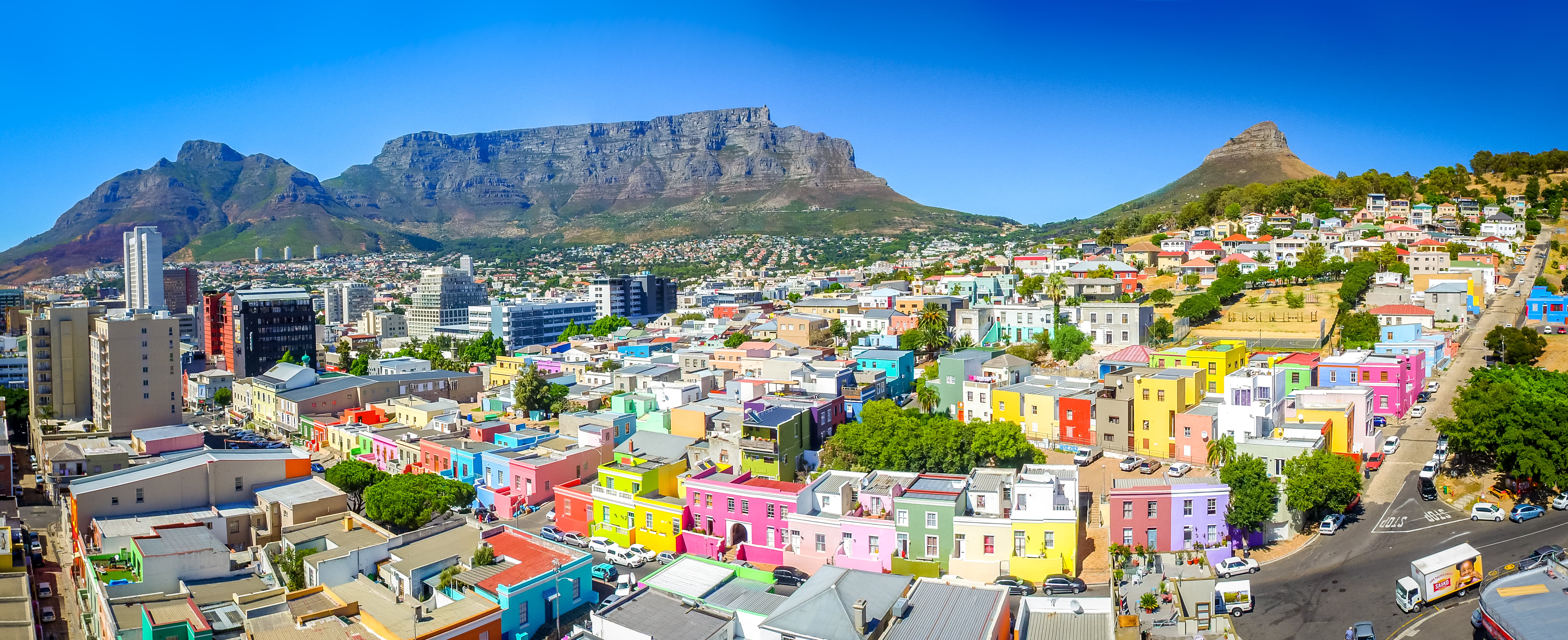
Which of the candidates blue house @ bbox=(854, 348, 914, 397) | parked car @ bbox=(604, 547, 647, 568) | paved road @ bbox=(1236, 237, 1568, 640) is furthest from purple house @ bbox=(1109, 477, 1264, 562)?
blue house @ bbox=(854, 348, 914, 397)

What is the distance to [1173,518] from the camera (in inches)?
1076

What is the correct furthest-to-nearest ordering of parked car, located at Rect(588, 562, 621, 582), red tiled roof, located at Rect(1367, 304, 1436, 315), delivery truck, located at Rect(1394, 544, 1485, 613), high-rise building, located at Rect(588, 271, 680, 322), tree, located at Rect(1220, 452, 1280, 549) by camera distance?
high-rise building, located at Rect(588, 271, 680, 322) < red tiled roof, located at Rect(1367, 304, 1436, 315) < parked car, located at Rect(588, 562, 621, 582) < tree, located at Rect(1220, 452, 1280, 549) < delivery truck, located at Rect(1394, 544, 1485, 613)

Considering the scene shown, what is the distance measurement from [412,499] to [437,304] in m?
88.4

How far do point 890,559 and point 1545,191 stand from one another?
89.5 meters

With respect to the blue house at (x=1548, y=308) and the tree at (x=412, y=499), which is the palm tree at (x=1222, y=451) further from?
the blue house at (x=1548, y=308)

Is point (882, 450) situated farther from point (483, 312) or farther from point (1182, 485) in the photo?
point (483, 312)

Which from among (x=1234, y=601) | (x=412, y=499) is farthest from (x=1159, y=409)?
(x=412, y=499)

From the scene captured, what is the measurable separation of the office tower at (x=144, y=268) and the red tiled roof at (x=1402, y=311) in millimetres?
129956

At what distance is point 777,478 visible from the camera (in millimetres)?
34906

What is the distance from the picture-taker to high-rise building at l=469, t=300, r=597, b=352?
315ft

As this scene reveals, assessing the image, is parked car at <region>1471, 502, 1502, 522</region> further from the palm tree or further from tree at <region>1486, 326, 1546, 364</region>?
tree at <region>1486, 326, 1546, 364</region>

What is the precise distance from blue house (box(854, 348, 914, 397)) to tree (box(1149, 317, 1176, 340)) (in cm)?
1400

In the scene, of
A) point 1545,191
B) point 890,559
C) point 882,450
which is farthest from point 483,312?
point 1545,191

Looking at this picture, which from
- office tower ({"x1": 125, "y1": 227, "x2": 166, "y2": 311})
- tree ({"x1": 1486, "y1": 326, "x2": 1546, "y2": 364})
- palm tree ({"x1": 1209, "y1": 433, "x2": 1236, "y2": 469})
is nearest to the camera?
palm tree ({"x1": 1209, "y1": 433, "x2": 1236, "y2": 469})
